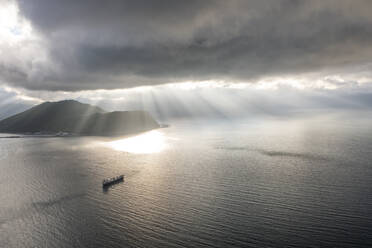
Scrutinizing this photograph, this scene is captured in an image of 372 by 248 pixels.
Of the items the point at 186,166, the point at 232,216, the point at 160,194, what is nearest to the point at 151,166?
the point at 186,166

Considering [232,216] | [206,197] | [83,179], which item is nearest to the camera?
[232,216]

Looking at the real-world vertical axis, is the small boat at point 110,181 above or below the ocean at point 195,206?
above

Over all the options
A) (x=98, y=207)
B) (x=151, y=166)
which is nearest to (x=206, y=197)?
(x=98, y=207)

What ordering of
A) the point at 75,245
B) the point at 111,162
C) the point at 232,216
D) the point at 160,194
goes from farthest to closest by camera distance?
the point at 111,162 < the point at 160,194 < the point at 232,216 < the point at 75,245

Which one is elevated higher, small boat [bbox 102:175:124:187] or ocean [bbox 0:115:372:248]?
small boat [bbox 102:175:124:187]

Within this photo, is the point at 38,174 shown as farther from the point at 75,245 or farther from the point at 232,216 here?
the point at 232,216

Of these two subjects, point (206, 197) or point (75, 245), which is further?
point (206, 197)

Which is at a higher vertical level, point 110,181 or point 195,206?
point 110,181

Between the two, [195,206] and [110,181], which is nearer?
[195,206]

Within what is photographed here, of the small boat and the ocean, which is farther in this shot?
the small boat

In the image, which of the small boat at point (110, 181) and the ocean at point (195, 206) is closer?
the ocean at point (195, 206)
